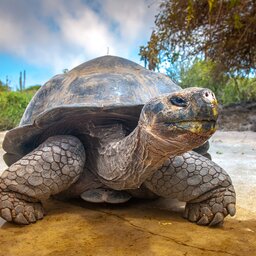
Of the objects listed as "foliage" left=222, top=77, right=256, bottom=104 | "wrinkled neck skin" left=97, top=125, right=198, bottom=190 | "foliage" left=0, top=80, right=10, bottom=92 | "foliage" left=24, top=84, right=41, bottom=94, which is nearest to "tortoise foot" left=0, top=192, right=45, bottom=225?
"wrinkled neck skin" left=97, top=125, right=198, bottom=190

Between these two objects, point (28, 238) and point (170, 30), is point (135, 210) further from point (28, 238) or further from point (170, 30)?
point (170, 30)

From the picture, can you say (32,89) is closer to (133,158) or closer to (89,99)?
(89,99)

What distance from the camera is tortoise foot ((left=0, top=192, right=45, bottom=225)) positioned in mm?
1955

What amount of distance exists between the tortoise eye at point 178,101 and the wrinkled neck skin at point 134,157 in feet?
0.42

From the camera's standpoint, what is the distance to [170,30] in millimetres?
9461

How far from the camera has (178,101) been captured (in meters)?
1.30

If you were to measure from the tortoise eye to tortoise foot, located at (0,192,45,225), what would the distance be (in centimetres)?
109

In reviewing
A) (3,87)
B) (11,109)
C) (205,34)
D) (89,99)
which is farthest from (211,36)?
(3,87)

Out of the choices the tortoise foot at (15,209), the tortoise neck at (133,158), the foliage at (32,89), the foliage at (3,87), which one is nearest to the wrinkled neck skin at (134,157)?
the tortoise neck at (133,158)

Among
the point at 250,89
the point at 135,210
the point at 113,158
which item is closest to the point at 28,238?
the point at 113,158

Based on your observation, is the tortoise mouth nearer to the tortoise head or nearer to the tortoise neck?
the tortoise head

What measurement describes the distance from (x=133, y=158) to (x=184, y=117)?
17.3 inches

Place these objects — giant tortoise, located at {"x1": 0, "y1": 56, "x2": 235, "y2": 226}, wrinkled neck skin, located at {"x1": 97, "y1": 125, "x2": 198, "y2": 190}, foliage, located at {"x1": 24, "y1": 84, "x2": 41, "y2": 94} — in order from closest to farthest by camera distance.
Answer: wrinkled neck skin, located at {"x1": 97, "y1": 125, "x2": 198, "y2": 190}
giant tortoise, located at {"x1": 0, "y1": 56, "x2": 235, "y2": 226}
foliage, located at {"x1": 24, "y1": 84, "x2": 41, "y2": 94}

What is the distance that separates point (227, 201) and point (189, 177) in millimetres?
238
